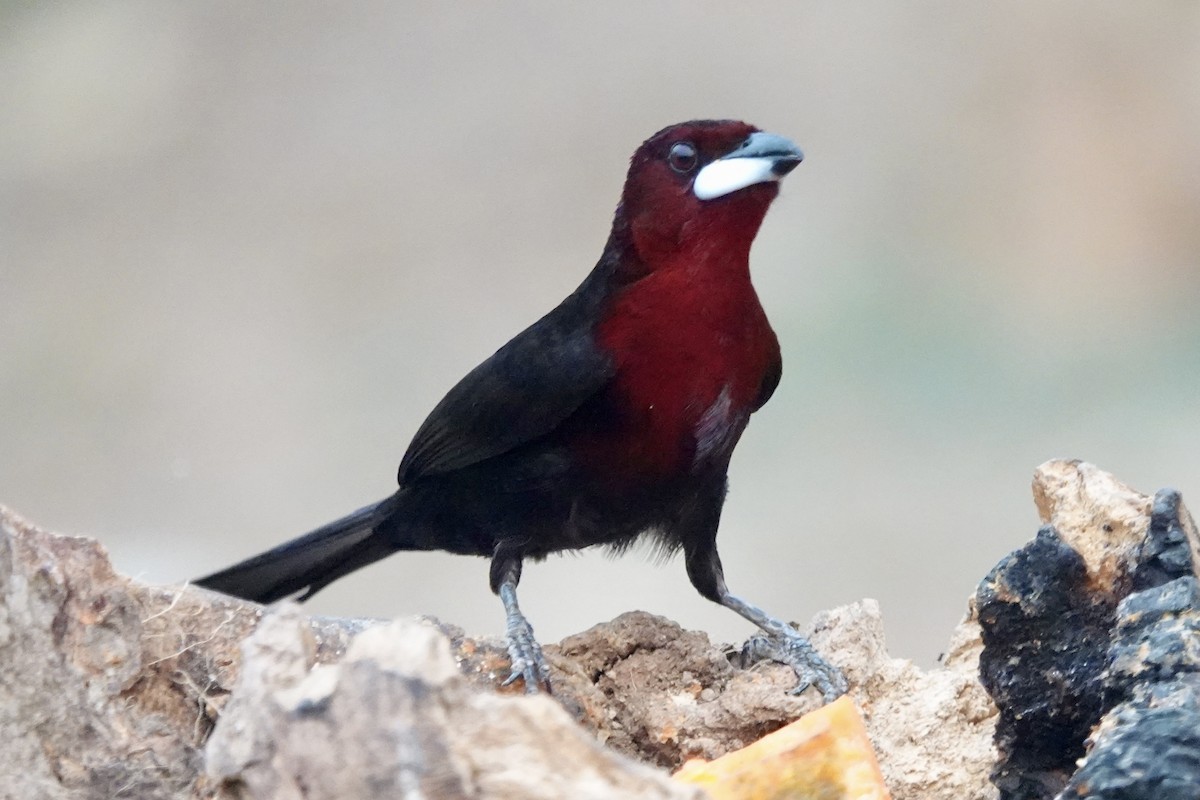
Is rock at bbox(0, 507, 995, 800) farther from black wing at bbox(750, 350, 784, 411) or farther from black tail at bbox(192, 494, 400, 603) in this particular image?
black tail at bbox(192, 494, 400, 603)

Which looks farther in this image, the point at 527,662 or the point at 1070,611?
the point at 527,662

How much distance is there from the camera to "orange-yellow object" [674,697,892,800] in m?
1.39

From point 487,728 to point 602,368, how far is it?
1.46m

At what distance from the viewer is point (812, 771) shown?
1.40 m

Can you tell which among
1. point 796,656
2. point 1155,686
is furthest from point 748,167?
point 1155,686

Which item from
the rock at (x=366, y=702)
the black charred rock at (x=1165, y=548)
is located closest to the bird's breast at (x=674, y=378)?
the rock at (x=366, y=702)

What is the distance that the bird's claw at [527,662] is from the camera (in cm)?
229

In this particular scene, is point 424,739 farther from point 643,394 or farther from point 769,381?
point 769,381

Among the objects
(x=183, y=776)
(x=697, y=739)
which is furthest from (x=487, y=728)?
Result: (x=697, y=739)

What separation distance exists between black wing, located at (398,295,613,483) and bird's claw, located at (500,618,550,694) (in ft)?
1.48

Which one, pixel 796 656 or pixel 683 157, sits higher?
pixel 683 157

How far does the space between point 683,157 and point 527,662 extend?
1.10m

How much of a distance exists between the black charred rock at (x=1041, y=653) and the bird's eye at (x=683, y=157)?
1171 millimetres

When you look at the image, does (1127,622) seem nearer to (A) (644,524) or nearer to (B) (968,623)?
(B) (968,623)
